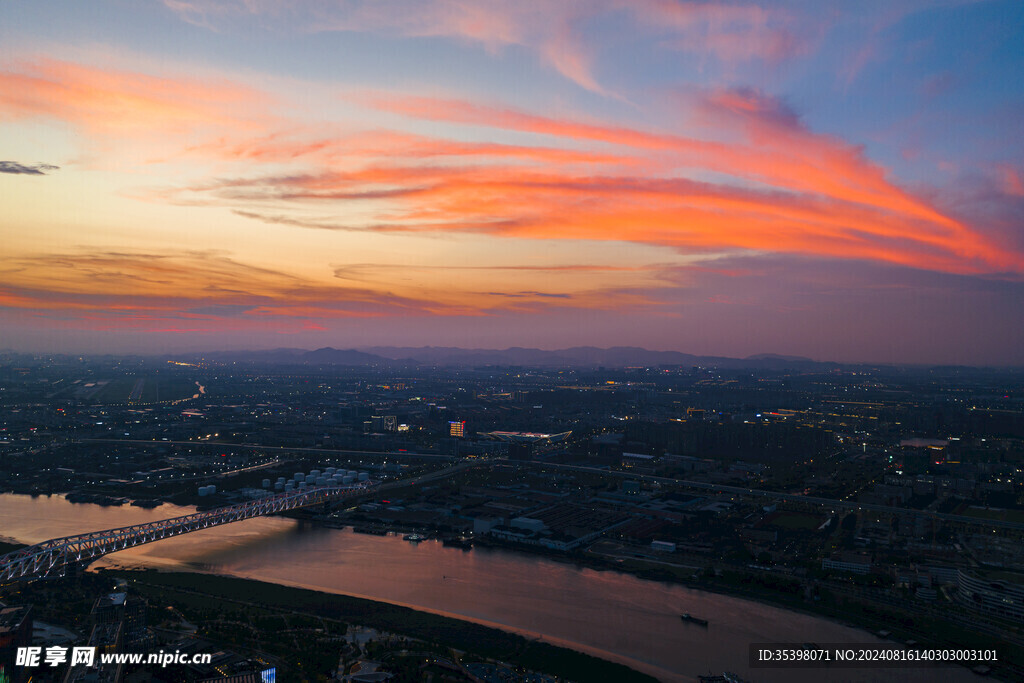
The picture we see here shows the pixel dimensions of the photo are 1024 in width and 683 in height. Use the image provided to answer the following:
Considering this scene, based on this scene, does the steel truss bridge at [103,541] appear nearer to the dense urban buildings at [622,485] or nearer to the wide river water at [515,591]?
the wide river water at [515,591]

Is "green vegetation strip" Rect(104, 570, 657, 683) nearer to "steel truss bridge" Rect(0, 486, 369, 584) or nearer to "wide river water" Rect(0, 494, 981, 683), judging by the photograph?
"wide river water" Rect(0, 494, 981, 683)

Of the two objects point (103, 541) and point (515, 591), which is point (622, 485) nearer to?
point (515, 591)

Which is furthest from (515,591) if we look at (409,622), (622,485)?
(622,485)

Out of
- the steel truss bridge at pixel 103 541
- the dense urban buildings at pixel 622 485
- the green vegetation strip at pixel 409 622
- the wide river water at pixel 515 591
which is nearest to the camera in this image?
the green vegetation strip at pixel 409 622

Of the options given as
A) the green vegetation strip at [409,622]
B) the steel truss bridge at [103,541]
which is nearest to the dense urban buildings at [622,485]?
the green vegetation strip at [409,622]

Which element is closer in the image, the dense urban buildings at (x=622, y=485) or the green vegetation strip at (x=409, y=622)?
the green vegetation strip at (x=409, y=622)

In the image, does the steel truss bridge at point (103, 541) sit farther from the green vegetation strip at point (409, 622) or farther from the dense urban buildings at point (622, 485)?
the green vegetation strip at point (409, 622)

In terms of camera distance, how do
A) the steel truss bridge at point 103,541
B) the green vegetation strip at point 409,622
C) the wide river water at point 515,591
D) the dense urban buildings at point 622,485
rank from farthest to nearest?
1. the steel truss bridge at point 103,541
2. the dense urban buildings at point 622,485
3. the wide river water at point 515,591
4. the green vegetation strip at point 409,622
